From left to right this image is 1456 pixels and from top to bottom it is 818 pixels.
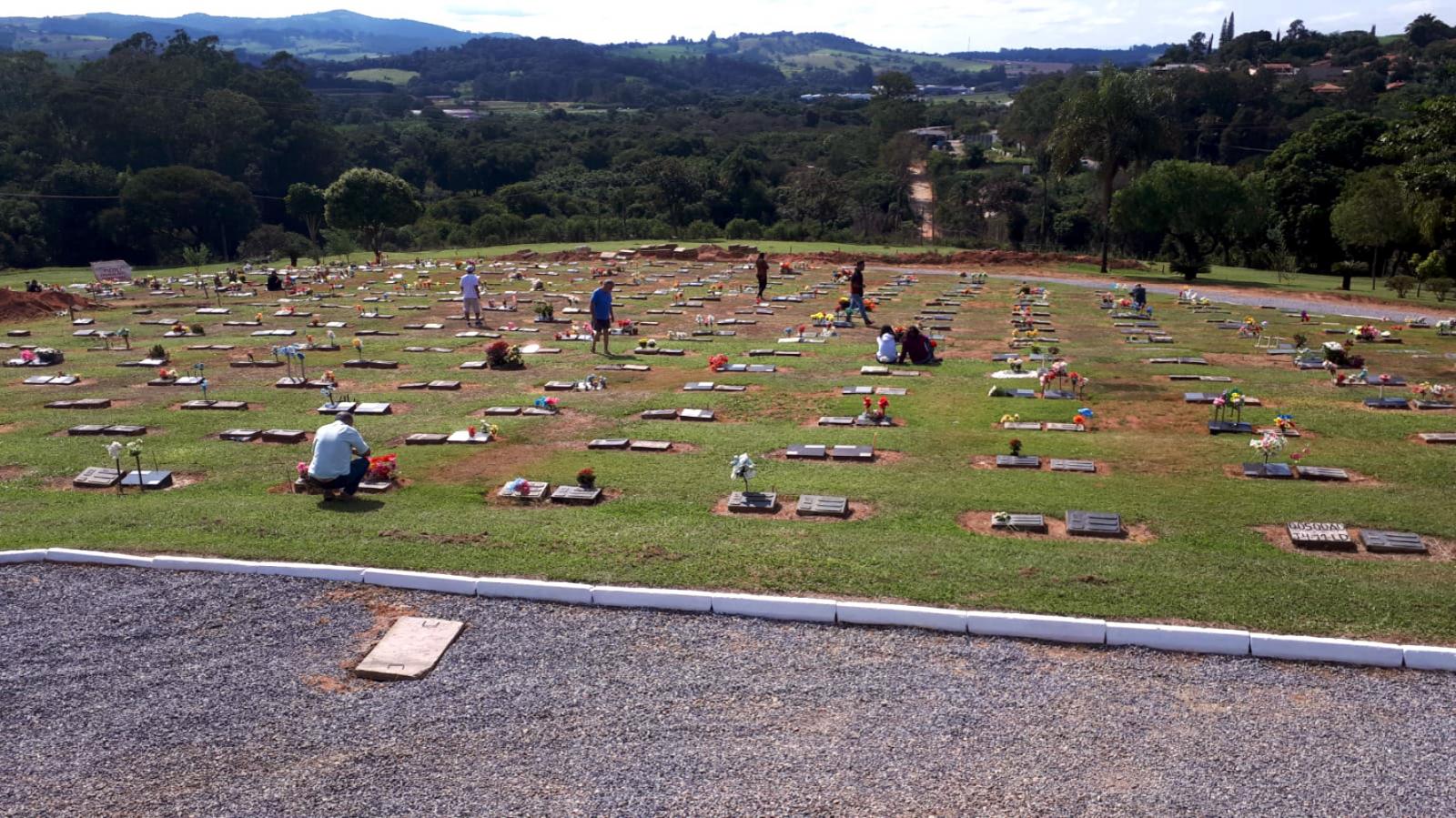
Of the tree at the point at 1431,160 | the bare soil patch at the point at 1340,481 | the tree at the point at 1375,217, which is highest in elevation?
the tree at the point at 1431,160

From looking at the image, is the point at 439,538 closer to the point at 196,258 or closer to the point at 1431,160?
the point at 1431,160

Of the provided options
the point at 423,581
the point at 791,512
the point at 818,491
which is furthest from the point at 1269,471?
the point at 423,581

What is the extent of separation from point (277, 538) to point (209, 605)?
5.04 feet

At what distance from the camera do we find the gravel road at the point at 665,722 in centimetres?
712

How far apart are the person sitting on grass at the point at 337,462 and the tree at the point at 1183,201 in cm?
3890

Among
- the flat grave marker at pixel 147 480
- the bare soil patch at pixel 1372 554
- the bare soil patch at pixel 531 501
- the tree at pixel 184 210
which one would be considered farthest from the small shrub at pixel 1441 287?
the tree at pixel 184 210

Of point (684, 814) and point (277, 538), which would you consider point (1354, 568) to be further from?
point (277, 538)

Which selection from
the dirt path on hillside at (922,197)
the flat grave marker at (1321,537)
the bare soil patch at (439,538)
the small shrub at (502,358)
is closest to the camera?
the flat grave marker at (1321,537)

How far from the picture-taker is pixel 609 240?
58.8 metres

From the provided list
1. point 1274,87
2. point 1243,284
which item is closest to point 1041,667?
point 1243,284

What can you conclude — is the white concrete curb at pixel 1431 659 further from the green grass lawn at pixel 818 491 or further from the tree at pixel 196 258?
the tree at pixel 196 258

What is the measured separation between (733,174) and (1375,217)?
4971 cm

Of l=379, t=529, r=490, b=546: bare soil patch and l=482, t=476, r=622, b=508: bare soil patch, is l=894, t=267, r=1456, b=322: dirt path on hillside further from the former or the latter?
l=379, t=529, r=490, b=546: bare soil patch

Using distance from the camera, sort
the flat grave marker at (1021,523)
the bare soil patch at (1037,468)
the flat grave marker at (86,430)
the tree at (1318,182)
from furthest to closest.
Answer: the tree at (1318,182)
the flat grave marker at (86,430)
the bare soil patch at (1037,468)
the flat grave marker at (1021,523)
